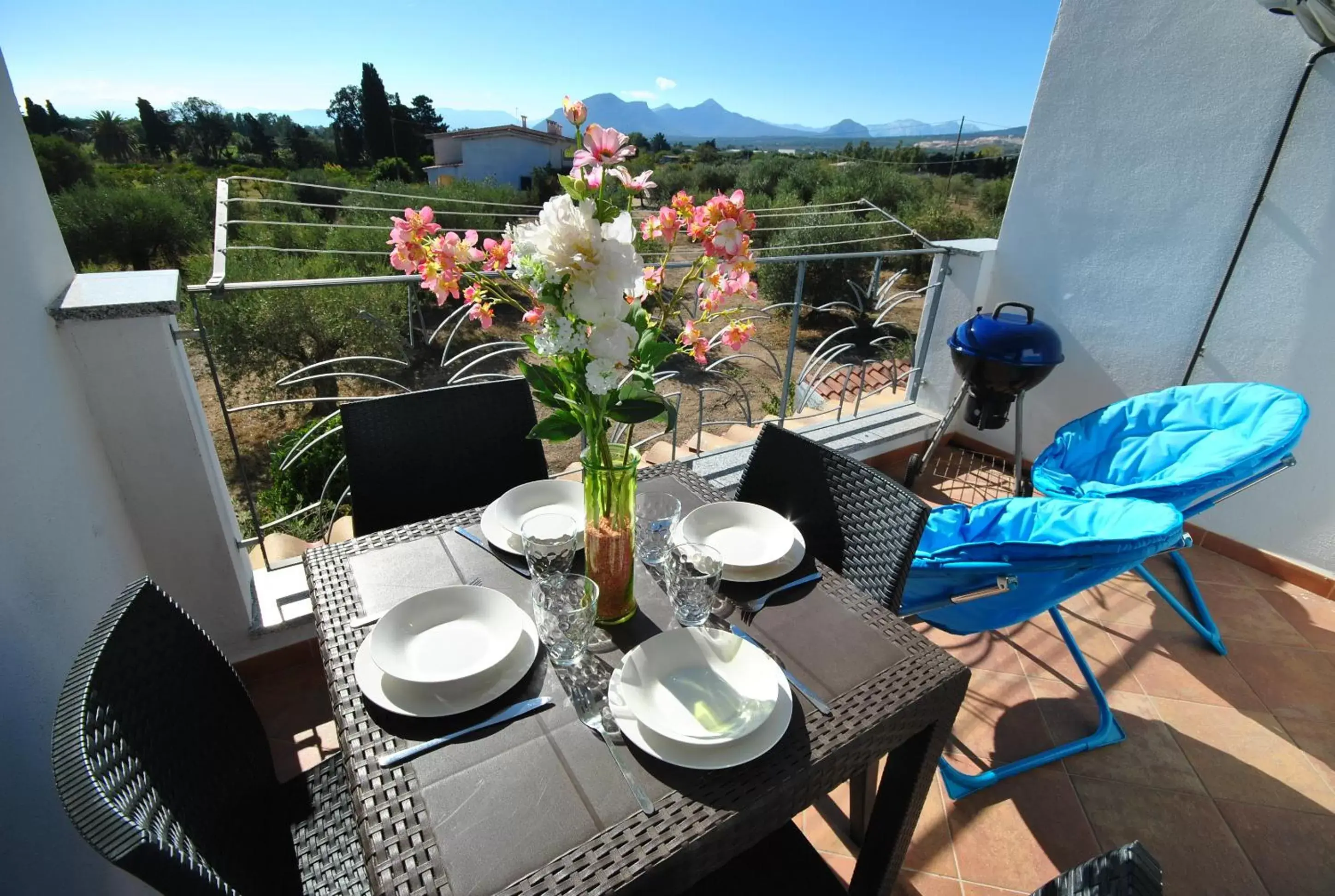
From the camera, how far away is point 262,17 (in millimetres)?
7590

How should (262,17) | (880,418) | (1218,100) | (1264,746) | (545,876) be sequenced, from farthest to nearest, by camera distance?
(262,17)
(880,418)
(1218,100)
(1264,746)
(545,876)

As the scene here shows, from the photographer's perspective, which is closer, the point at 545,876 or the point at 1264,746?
the point at 545,876

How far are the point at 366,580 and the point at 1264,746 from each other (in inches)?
98.6

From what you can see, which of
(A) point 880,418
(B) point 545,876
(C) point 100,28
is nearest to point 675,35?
(C) point 100,28

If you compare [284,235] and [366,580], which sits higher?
[366,580]

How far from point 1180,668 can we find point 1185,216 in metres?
1.79

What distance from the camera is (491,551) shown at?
1.34 meters

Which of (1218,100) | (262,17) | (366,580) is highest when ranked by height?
(262,17)

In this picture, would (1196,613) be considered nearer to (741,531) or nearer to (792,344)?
(792,344)

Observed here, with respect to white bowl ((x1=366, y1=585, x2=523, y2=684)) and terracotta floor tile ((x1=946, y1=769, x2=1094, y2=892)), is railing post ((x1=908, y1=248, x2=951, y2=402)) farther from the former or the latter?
white bowl ((x1=366, y1=585, x2=523, y2=684))

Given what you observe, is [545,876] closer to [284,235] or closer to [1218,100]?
[1218,100]

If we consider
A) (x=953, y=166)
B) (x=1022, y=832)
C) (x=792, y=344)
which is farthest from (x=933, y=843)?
(x=953, y=166)

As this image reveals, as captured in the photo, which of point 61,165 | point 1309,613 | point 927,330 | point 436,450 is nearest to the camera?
point 436,450

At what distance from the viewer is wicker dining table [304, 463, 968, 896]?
75 centimetres
